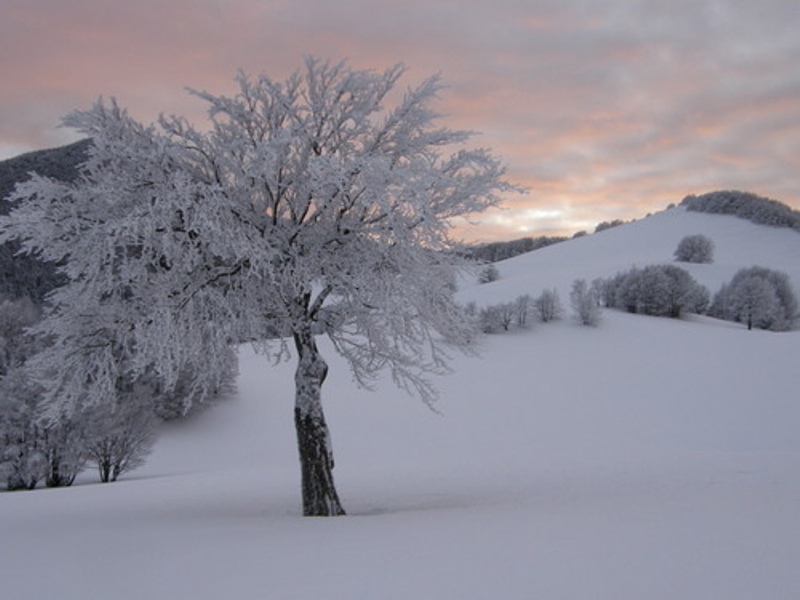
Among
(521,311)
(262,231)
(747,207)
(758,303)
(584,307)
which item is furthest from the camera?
(747,207)

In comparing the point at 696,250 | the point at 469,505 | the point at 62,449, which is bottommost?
the point at 62,449

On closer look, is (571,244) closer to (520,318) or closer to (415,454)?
(520,318)

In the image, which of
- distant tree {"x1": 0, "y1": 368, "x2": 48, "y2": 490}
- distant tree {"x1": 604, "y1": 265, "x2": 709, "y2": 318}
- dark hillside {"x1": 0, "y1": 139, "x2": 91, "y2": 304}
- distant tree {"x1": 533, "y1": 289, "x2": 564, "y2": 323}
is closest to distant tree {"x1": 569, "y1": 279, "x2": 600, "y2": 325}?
distant tree {"x1": 533, "y1": 289, "x2": 564, "y2": 323}

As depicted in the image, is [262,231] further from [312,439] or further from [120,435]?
[120,435]

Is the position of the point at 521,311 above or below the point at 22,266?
below

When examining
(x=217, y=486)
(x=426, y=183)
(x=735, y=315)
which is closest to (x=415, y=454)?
(x=217, y=486)

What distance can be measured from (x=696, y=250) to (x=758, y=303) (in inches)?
930

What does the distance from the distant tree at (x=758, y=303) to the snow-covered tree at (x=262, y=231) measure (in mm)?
45943

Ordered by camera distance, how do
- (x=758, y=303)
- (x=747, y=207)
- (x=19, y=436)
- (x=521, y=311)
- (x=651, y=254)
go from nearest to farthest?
(x=19, y=436)
(x=521, y=311)
(x=758, y=303)
(x=651, y=254)
(x=747, y=207)

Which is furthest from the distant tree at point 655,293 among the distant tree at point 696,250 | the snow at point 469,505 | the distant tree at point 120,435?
the distant tree at point 120,435

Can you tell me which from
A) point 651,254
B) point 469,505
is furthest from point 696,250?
point 469,505

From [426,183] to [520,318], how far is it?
31.1 meters

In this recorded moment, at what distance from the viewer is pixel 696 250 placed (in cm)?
6738

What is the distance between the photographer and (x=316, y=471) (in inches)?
332
